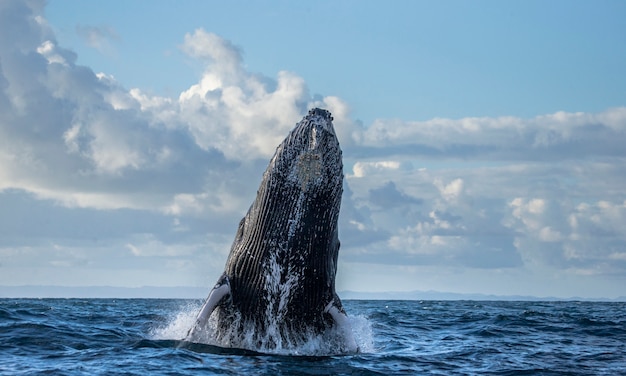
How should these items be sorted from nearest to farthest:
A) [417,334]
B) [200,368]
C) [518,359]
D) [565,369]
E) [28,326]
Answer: [200,368], [565,369], [518,359], [28,326], [417,334]

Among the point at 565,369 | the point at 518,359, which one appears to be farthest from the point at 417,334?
the point at 565,369

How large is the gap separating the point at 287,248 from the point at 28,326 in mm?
7831

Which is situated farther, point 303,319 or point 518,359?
point 518,359

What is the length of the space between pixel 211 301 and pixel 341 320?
7.39 feet

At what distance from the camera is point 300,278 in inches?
543

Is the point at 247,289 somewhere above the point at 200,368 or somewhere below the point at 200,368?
above

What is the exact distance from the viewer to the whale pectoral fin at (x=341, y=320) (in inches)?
551

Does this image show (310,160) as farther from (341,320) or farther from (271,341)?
(271,341)

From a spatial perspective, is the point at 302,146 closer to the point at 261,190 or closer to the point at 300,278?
the point at 261,190

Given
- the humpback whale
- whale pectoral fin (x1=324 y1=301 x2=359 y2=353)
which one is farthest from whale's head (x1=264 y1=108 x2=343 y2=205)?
whale pectoral fin (x1=324 y1=301 x2=359 y2=353)

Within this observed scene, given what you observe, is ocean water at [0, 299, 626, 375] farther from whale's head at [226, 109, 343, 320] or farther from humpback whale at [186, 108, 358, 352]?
whale's head at [226, 109, 343, 320]

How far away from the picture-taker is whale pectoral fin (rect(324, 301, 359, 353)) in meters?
14.0

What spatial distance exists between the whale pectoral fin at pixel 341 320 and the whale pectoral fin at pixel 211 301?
5.80 ft

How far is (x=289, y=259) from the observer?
1375 centimetres
